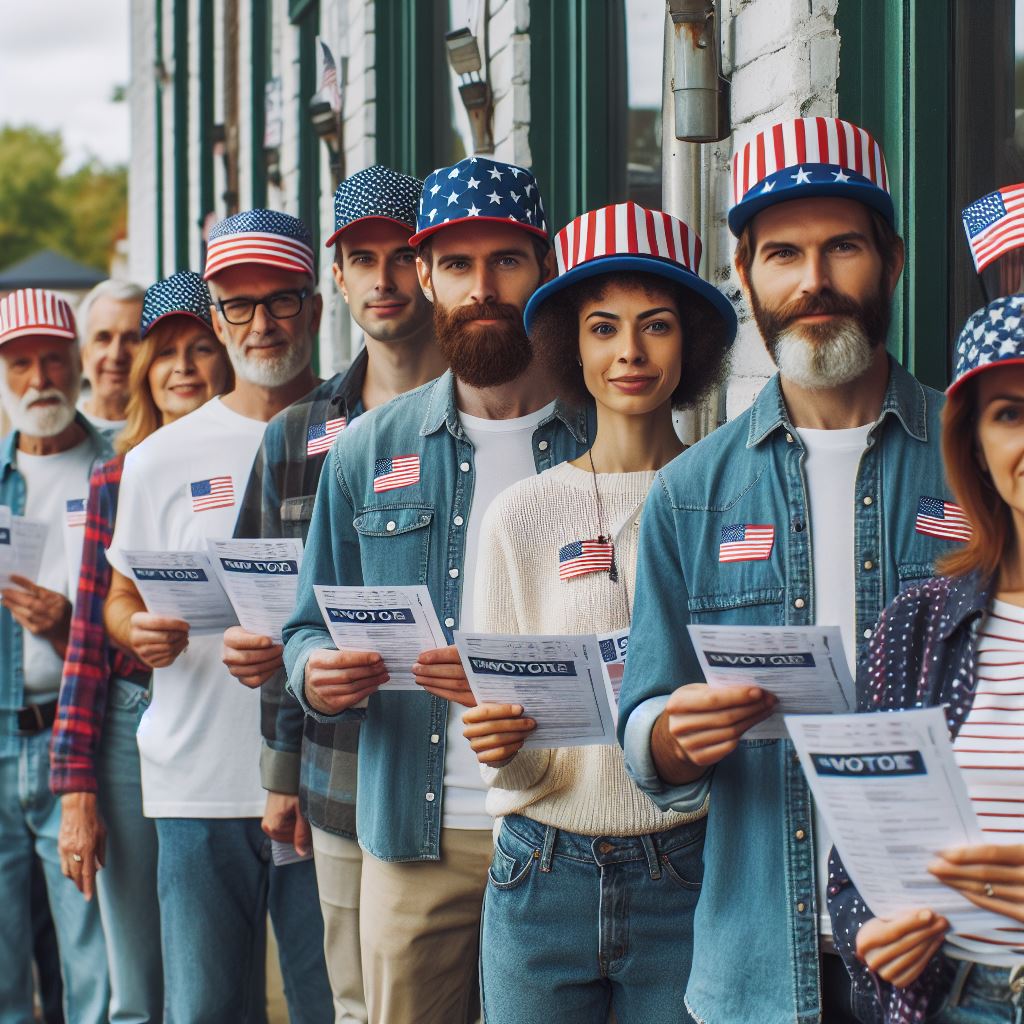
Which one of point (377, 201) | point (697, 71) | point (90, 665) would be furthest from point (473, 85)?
point (90, 665)

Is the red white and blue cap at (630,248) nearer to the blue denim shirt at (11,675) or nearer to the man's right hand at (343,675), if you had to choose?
the man's right hand at (343,675)

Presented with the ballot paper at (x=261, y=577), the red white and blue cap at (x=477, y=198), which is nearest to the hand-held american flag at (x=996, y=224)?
the red white and blue cap at (x=477, y=198)

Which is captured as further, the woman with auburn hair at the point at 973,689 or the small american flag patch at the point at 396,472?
the small american flag patch at the point at 396,472

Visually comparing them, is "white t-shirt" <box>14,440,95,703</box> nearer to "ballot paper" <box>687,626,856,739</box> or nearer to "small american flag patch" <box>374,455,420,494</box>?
"small american flag patch" <box>374,455,420,494</box>

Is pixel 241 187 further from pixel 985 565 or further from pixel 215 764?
pixel 985 565

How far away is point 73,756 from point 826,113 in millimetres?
2806

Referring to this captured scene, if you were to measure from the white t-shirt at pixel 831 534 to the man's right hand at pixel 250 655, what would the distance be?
1702 mm

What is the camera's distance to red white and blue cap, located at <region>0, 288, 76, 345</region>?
561 centimetres

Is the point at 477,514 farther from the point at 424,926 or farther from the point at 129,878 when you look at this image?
the point at 129,878

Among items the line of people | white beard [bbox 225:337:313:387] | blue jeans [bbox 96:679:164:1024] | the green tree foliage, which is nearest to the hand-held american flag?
the line of people

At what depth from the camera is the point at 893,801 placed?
206 centimetres

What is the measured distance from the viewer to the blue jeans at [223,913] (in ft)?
14.3

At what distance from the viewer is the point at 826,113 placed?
3.54 metres

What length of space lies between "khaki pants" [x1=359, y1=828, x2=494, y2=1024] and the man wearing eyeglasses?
3.03 feet
